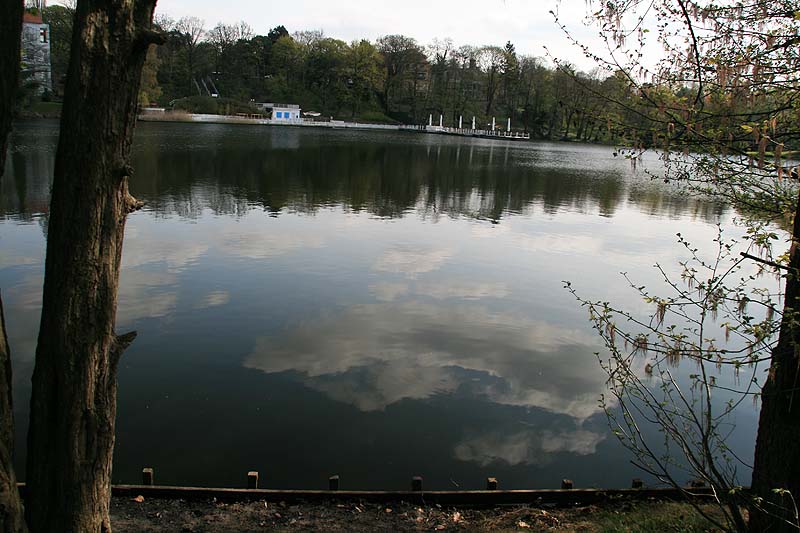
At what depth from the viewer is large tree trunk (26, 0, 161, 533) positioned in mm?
3529

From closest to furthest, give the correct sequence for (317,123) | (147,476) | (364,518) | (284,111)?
(364,518) → (147,476) → (284,111) → (317,123)

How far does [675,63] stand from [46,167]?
30.3 meters

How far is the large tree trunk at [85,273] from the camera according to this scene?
353 cm

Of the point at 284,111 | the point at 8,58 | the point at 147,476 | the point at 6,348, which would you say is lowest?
the point at 147,476

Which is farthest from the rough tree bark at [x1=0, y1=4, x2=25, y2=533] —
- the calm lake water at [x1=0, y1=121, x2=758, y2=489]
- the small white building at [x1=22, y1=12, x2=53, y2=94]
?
the small white building at [x1=22, y1=12, x2=53, y2=94]

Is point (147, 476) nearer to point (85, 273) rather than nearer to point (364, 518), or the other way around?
point (364, 518)

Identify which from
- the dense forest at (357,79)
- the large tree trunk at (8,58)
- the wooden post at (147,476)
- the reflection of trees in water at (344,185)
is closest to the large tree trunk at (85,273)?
the large tree trunk at (8,58)

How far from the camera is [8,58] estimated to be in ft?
11.1

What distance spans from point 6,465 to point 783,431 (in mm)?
4934

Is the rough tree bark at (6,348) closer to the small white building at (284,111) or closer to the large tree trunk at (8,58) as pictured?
the large tree trunk at (8,58)

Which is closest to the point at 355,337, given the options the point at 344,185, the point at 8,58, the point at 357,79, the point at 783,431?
the point at 783,431

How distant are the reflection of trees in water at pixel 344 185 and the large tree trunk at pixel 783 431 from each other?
63.6 ft

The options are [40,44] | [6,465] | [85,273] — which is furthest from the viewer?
[40,44]

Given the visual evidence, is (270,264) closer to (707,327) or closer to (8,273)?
(8,273)
